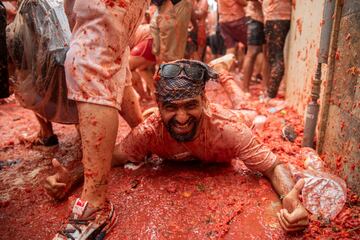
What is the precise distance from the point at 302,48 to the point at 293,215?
8.78 feet

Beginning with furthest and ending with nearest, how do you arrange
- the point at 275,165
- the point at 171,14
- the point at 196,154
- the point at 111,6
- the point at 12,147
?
the point at 171,14
the point at 12,147
the point at 196,154
the point at 275,165
the point at 111,6

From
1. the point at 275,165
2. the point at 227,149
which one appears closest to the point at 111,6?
the point at 227,149

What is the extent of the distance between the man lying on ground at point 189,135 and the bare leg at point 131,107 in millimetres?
304

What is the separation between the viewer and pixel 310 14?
3.43 m

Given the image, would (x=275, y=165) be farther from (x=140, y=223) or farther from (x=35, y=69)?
(x=35, y=69)

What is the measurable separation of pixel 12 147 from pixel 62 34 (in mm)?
1643

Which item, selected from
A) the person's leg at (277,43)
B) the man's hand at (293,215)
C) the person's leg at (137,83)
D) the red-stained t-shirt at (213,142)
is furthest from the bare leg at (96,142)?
the person's leg at (137,83)

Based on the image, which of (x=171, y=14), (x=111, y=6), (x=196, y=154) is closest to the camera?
(x=111, y=6)

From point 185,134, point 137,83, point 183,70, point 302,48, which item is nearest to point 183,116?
point 185,134

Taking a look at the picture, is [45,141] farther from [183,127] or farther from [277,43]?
Answer: [277,43]

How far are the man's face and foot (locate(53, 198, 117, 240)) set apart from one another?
2.41 ft

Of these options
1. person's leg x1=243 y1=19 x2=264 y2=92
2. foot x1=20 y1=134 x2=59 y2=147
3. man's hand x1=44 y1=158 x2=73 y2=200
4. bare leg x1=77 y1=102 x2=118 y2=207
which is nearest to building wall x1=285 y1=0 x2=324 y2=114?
person's leg x1=243 y1=19 x2=264 y2=92

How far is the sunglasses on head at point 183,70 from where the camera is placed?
210 centimetres

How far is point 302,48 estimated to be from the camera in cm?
376
